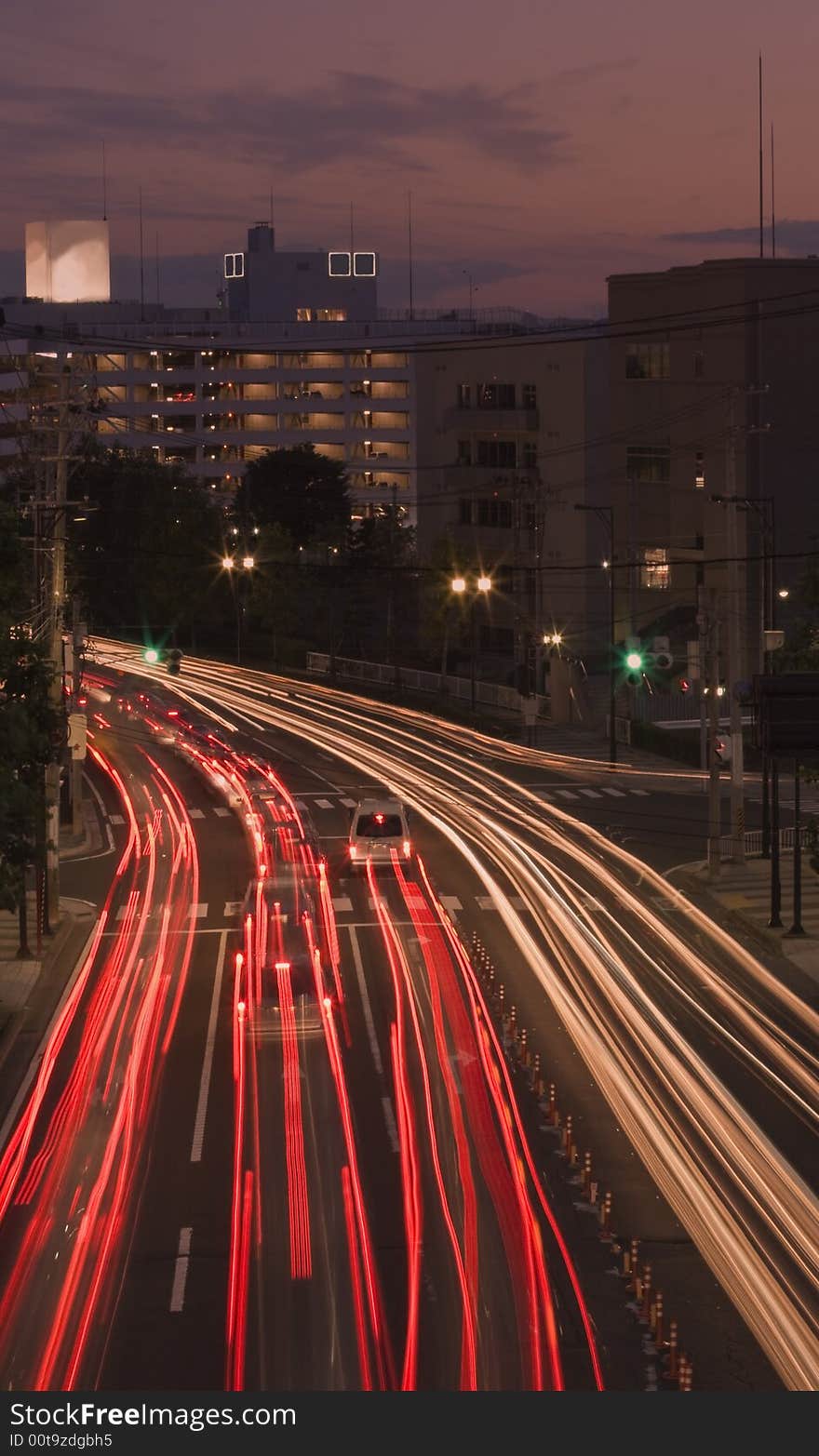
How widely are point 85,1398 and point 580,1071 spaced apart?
48.3 ft

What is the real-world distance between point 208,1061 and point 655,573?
62.7m

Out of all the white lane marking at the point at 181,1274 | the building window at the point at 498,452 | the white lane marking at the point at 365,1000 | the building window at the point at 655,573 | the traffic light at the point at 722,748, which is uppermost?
the building window at the point at 498,452

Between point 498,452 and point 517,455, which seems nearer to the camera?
point 517,455

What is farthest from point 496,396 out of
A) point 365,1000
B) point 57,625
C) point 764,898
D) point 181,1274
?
point 181,1274

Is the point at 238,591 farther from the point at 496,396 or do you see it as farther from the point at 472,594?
the point at 496,396

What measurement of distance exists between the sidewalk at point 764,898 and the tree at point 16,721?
47.4 ft

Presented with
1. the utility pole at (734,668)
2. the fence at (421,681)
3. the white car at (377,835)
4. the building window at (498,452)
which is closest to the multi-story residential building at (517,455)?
the building window at (498,452)

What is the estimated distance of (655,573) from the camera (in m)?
85.2

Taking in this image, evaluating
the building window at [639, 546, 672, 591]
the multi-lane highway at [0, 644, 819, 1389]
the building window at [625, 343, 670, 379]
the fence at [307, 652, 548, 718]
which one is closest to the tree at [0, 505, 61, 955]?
the multi-lane highway at [0, 644, 819, 1389]

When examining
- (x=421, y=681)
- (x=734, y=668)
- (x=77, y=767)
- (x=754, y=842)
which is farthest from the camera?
(x=421, y=681)

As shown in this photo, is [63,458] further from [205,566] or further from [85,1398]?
[205,566]

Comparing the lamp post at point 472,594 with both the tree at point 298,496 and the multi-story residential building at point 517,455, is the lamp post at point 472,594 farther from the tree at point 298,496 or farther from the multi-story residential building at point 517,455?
the tree at point 298,496

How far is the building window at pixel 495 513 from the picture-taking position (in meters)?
95.2

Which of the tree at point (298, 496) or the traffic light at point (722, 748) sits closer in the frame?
the traffic light at point (722, 748)
